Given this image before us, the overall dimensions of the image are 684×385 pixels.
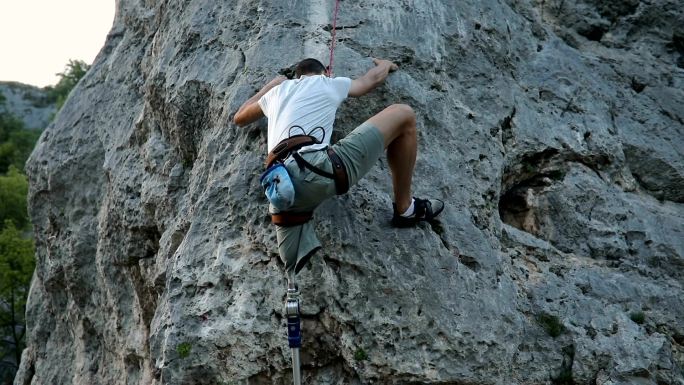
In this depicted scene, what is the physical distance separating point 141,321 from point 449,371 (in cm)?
380

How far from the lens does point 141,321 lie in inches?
320

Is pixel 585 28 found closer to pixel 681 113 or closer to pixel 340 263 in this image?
pixel 681 113

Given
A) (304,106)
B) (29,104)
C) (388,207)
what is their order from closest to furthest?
(304,106)
(388,207)
(29,104)

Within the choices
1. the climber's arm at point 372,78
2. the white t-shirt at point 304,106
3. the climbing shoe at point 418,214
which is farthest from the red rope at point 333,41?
the climbing shoe at point 418,214

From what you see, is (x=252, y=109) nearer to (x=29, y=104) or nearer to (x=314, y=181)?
A: (x=314, y=181)

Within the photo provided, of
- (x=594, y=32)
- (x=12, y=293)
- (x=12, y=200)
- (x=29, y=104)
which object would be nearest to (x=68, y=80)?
(x=29, y=104)

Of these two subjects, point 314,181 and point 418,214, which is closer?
point 314,181

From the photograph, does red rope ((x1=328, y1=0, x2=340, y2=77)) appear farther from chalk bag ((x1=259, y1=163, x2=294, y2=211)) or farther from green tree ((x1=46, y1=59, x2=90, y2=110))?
green tree ((x1=46, y1=59, x2=90, y2=110))

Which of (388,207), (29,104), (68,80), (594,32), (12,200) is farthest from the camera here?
(29,104)

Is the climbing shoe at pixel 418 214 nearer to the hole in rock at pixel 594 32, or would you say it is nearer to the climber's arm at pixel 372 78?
the climber's arm at pixel 372 78

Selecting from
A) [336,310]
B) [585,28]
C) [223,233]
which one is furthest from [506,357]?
[585,28]

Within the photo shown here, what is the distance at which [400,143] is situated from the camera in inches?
240

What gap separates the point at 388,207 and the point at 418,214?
0.31 metres

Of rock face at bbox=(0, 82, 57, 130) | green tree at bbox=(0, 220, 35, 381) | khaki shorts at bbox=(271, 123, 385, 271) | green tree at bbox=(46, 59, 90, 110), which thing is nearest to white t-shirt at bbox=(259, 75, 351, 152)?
khaki shorts at bbox=(271, 123, 385, 271)
